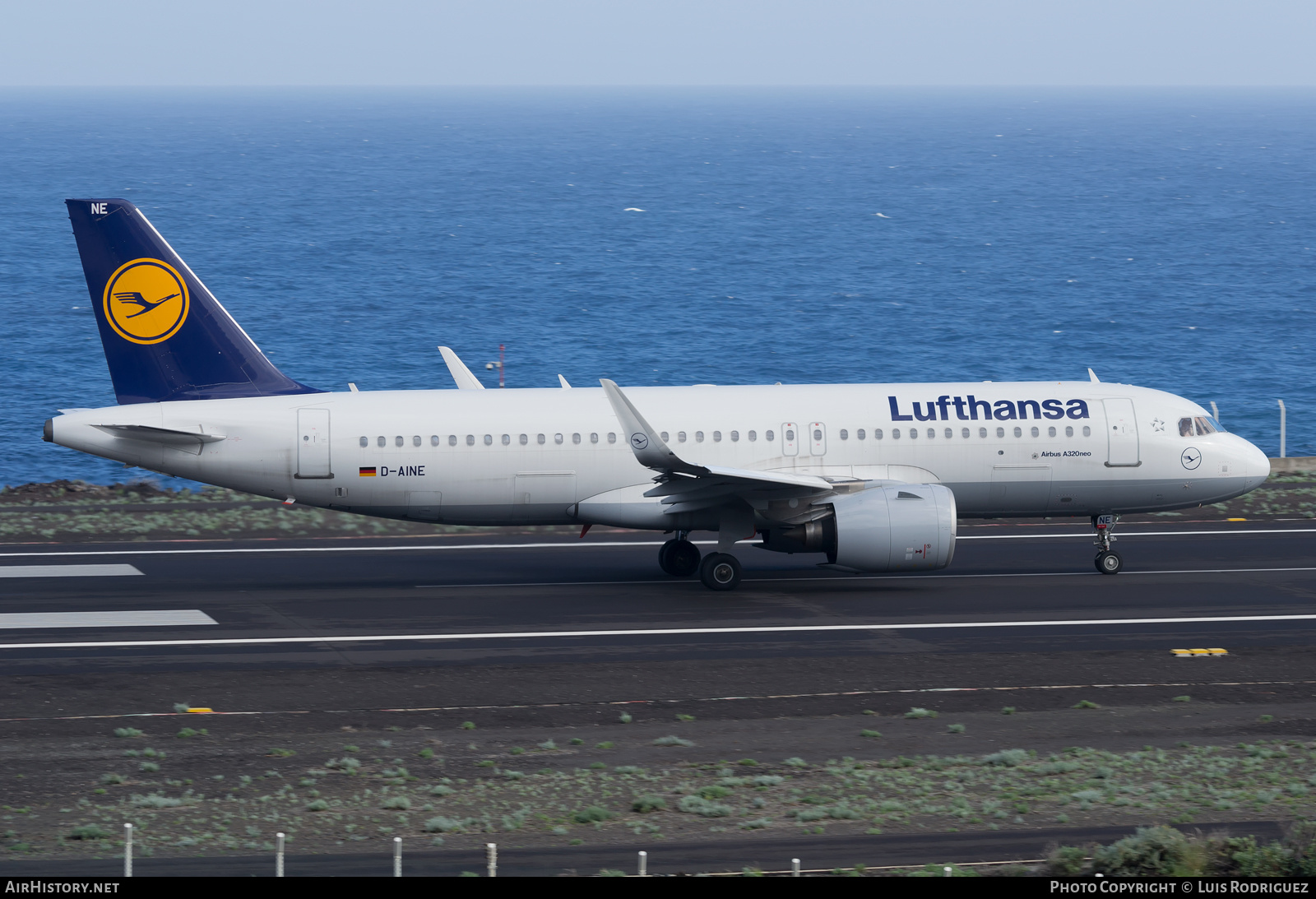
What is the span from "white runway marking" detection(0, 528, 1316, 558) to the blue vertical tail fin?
528 centimetres

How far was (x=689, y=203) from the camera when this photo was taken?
577ft

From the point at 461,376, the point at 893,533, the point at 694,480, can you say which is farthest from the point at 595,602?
the point at 461,376

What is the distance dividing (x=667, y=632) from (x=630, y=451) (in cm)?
476

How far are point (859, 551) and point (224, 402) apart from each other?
12361mm

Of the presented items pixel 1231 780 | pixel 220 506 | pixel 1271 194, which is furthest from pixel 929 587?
pixel 1271 194

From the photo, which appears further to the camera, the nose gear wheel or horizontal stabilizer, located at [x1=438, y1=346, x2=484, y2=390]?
horizontal stabilizer, located at [x1=438, y1=346, x2=484, y2=390]

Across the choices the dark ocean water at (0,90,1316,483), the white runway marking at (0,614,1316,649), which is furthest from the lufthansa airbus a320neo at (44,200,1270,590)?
the dark ocean water at (0,90,1316,483)

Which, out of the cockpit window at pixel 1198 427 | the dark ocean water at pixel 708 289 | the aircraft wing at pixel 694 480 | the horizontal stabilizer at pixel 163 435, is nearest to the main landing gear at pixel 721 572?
the aircraft wing at pixel 694 480

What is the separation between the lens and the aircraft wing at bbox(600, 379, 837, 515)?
26812mm

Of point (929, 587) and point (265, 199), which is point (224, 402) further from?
point (265, 199)

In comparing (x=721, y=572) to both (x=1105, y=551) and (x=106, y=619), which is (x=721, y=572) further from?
(x=106, y=619)

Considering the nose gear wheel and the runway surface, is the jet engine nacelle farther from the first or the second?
the nose gear wheel

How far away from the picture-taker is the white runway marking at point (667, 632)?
24.6 meters

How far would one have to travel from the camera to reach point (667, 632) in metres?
25.6
